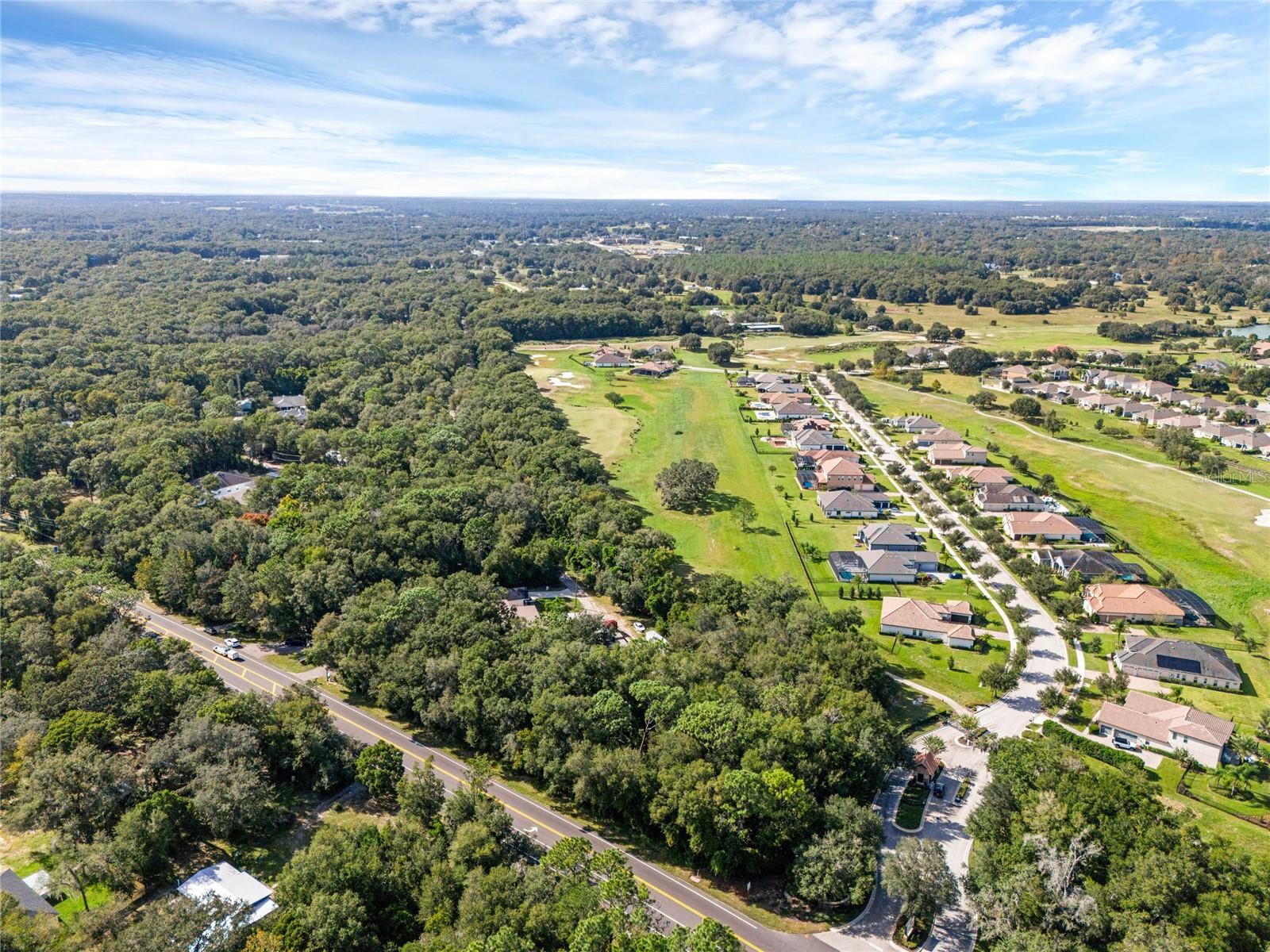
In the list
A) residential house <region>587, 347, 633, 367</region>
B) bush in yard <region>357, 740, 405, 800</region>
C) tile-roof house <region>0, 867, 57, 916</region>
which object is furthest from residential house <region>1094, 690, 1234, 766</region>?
residential house <region>587, 347, 633, 367</region>

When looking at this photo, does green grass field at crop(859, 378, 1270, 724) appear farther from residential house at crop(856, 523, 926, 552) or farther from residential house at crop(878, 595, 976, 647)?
residential house at crop(856, 523, 926, 552)

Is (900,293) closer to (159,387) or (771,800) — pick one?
(159,387)

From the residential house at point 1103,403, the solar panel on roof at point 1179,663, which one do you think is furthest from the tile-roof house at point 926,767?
the residential house at point 1103,403

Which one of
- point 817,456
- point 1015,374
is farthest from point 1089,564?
point 1015,374

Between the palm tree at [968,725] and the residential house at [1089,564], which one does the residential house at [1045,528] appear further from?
the palm tree at [968,725]

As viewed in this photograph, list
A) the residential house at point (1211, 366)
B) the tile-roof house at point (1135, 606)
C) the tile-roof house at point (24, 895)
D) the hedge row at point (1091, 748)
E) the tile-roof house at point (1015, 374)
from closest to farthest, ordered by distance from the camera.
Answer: the tile-roof house at point (24, 895) → the hedge row at point (1091, 748) → the tile-roof house at point (1135, 606) → the residential house at point (1211, 366) → the tile-roof house at point (1015, 374)
